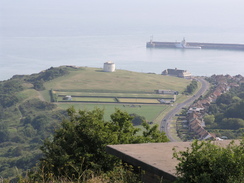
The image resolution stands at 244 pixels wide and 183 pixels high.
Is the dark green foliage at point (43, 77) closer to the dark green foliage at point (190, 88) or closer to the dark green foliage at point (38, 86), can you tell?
the dark green foliage at point (38, 86)

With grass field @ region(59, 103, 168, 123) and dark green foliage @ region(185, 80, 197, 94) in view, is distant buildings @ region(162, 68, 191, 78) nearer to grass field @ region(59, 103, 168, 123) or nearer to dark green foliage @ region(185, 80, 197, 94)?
dark green foliage @ region(185, 80, 197, 94)

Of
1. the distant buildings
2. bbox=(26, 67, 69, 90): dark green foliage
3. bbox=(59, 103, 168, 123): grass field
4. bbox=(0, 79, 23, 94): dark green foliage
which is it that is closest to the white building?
bbox=(26, 67, 69, 90): dark green foliage

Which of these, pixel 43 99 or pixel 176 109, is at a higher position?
pixel 176 109

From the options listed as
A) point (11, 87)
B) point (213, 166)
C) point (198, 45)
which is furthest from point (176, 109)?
point (198, 45)

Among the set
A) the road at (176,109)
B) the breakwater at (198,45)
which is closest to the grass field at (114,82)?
the road at (176,109)

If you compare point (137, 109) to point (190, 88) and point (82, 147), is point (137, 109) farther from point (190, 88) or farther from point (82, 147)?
point (82, 147)

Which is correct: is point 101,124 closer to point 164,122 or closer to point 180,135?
point 180,135
